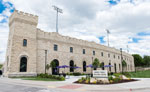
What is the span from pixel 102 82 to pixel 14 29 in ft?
65.3

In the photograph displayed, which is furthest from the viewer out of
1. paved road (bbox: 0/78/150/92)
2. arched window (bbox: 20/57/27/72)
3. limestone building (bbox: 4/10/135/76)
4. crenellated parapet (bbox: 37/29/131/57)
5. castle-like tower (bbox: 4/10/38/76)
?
crenellated parapet (bbox: 37/29/131/57)

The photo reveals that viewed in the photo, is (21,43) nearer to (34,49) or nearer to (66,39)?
(34,49)

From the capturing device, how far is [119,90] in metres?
9.77

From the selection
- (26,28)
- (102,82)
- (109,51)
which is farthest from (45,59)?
(109,51)

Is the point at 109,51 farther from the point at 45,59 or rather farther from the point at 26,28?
the point at 26,28

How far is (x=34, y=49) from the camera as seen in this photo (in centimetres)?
2639

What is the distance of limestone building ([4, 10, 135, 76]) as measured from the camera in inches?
947

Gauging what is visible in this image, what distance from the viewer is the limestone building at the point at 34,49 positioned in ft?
→ 78.9

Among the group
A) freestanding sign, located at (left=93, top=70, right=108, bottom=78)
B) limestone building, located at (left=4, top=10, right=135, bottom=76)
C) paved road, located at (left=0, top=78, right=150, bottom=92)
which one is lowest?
paved road, located at (left=0, top=78, right=150, bottom=92)

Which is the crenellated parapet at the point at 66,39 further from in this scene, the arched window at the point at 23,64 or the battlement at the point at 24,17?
the arched window at the point at 23,64

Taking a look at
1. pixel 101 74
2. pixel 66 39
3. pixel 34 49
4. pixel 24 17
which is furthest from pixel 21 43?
pixel 101 74

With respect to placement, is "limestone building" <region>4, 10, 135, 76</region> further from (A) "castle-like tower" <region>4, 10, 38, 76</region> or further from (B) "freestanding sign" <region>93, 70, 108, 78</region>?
(B) "freestanding sign" <region>93, 70, 108, 78</region>

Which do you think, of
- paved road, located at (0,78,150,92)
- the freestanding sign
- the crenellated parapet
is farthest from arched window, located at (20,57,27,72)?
the freestanding sign

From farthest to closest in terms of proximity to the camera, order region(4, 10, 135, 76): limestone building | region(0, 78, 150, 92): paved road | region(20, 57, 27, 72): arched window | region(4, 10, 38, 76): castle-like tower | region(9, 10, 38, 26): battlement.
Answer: region(9, 10, 38, 26): battlement < region(20, 57, 27, 72): arched window < region(4, 10, 135, 76): limestone building < region(4, 10, 38, 76): castle-like tower < region(0, 78, 150, 92): paved road
